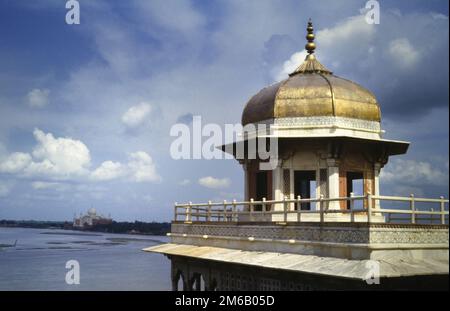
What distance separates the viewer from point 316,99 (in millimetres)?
16359

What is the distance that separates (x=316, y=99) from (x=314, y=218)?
3.74 meters

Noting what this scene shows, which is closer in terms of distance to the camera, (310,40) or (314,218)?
(314,218)

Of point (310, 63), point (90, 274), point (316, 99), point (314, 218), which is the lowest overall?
point (90, 274)

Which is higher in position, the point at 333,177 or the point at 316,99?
the point at 316,99

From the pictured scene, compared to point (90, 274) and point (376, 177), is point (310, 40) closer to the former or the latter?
point (376, 177)

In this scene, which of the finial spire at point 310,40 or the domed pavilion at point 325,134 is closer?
the domed pavilion at point 325,134

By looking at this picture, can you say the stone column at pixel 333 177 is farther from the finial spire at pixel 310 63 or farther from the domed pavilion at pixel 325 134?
the finial spire at pixel 310 63

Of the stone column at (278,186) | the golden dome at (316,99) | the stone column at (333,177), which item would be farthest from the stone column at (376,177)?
the stone column at (278,186)

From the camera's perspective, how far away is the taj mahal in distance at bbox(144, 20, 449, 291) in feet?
35.2

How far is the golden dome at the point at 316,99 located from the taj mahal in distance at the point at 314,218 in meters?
0.03

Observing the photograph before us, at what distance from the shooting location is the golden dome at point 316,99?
16281 millimetres

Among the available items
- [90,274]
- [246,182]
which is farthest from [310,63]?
[90,274]
